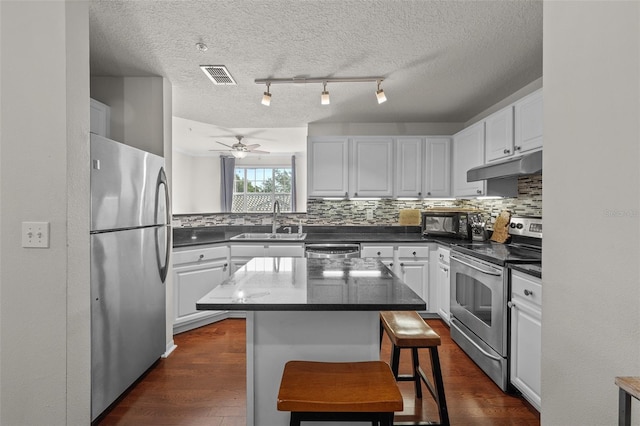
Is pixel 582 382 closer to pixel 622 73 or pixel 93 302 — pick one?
pixel 622 73

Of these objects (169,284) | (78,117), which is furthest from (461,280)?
(78,117)

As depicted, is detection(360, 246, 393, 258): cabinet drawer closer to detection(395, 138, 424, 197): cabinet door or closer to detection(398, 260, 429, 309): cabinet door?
detection(398, 260, 429, 309): cabinet door

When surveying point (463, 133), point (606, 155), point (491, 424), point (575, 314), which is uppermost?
point (463, 133)

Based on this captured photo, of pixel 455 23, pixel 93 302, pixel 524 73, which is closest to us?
pixel 93 302

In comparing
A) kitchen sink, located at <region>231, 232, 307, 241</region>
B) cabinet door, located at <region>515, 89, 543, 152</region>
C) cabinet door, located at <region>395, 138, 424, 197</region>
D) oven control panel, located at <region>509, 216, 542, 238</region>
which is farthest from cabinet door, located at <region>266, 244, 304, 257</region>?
cabinet door, located at <region>515, 89, 543, 152</region>

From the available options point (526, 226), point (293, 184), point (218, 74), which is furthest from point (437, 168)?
point (293, 184)

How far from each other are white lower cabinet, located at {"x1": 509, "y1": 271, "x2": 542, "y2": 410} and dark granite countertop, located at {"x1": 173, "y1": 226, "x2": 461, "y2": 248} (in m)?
1.27

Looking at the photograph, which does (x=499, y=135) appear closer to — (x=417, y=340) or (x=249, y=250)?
(x=417, y=340)

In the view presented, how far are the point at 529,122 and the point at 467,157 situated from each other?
3.47ft

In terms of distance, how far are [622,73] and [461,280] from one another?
2255 mm

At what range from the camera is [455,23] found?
79.2 inches

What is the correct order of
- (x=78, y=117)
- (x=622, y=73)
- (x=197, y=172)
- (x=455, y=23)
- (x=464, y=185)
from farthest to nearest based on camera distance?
1. (x=197, y=172)
2. (x=464, y=185)
3. (x=455, y=23)
4. (x=78, y=117)
5. (x=622, y=73)

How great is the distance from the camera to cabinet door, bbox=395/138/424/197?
13.1ft

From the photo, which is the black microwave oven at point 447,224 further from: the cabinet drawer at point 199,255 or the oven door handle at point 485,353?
the cabinet drawer at point 199,255
